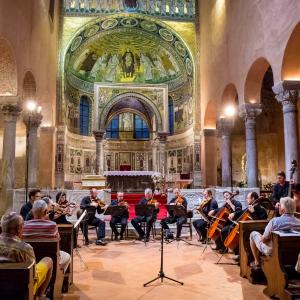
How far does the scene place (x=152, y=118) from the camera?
90.5 feet

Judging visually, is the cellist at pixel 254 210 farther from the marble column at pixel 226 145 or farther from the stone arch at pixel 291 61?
the marble column at pixel 226 145

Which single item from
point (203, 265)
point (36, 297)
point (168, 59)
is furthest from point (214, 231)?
point (168, 59)

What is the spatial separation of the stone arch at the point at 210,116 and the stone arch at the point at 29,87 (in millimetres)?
9043

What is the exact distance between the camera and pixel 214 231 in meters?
8.27

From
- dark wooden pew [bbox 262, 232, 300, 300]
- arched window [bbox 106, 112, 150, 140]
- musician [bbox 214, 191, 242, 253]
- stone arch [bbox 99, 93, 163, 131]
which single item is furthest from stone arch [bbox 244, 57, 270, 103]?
arched window [bbox 106, 112, 150, 140]

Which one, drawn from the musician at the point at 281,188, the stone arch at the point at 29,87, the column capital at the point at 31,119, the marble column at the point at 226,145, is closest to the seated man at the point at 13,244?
the musician at the point at 281,188

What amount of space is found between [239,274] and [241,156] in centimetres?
1561

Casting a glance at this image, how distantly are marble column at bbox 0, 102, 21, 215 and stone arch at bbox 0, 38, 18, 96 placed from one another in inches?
20.1

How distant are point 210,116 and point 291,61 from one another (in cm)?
966

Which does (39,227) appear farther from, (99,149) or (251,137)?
(99,149)

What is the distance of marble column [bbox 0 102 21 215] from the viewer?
467 inches

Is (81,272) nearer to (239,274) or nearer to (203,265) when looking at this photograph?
(203,265)

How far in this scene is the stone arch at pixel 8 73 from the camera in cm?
1172

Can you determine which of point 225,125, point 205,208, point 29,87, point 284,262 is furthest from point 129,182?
point 284,262
